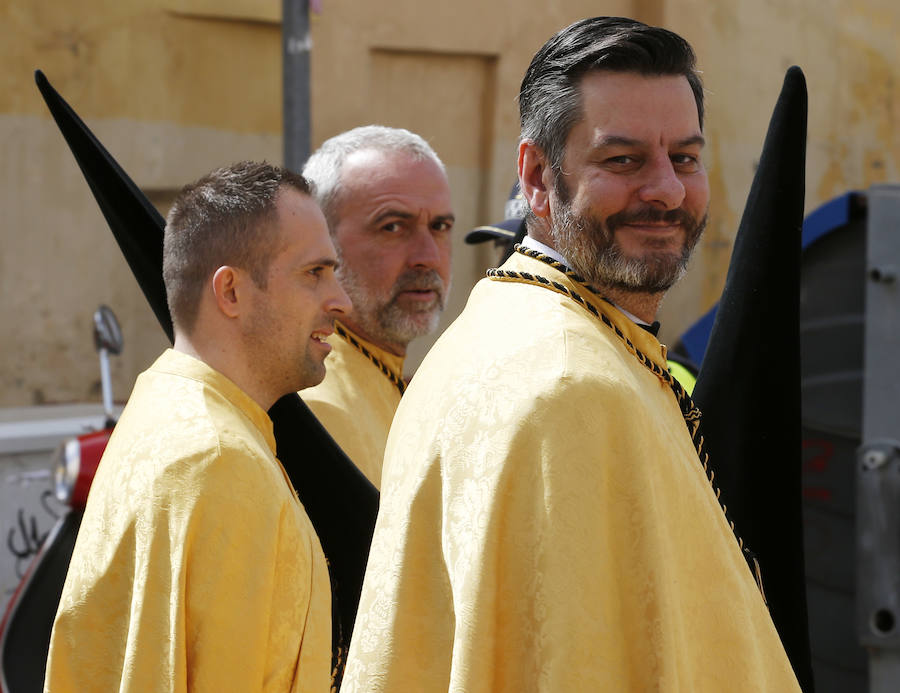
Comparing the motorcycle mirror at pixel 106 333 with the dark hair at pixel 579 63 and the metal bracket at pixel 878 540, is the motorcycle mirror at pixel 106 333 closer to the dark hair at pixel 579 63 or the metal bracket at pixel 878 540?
the metal bracket at pixel 878 540

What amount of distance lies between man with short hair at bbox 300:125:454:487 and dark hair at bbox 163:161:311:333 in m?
0.58

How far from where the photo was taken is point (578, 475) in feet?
5.29

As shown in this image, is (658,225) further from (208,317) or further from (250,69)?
(250,69)

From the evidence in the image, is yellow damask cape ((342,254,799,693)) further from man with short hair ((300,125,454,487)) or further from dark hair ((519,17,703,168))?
man with short hair ((300,125,454,487))

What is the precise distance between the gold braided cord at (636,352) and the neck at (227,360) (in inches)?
21.8

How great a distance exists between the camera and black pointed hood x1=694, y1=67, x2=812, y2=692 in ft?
6.98

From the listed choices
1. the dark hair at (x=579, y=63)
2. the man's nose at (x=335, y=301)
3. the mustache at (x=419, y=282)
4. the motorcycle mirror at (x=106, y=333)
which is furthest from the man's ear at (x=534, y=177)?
the motorcycle mirror at (x=106, y=333)

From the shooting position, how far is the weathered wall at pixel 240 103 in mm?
6152

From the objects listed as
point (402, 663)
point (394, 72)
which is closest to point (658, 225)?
point (402, 663)

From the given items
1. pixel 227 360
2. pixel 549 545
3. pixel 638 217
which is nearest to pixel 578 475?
pixel 549 545

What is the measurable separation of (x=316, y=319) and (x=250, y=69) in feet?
15.8

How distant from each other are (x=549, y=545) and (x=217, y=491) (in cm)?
68

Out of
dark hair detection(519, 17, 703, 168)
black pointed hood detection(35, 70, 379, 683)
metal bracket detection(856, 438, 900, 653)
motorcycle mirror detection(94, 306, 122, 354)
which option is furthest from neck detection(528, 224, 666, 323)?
motorcycle mirror detection(94, 306, 122, 354)

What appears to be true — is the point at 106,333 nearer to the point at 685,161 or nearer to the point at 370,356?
the point at 370,356
